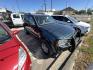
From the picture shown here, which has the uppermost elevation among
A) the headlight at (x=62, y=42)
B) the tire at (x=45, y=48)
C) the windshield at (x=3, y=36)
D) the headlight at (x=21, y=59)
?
the windshield at (x=3, y=36)

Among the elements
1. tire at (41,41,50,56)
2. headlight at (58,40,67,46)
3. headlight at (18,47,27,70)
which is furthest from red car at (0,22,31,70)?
tire at (41,41,50,56)

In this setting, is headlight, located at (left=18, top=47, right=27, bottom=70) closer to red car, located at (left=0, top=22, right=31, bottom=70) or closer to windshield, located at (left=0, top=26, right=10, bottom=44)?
red car, located at (left=0, top=22, right=31, bottom=70)

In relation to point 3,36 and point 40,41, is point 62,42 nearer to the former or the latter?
point 40,41

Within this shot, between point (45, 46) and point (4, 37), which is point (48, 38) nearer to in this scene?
→ point (45, 46)

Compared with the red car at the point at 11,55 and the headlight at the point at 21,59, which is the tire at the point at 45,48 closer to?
the red car at the point at 11,55

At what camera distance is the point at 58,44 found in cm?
566

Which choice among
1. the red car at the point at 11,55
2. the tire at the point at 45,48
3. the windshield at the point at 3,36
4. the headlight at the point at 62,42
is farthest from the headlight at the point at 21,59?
the tire at the point at 45,48

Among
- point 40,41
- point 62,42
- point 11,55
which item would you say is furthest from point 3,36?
point 40,41

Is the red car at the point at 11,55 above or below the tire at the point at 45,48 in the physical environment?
above

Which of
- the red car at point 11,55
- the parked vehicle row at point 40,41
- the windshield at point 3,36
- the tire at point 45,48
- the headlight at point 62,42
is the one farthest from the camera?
the tire at point 45,48

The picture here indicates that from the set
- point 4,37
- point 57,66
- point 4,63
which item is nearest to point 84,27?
point 57,66

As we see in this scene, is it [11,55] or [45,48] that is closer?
[11,55]

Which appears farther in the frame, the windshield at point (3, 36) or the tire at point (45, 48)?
the tire at point (45, 48)

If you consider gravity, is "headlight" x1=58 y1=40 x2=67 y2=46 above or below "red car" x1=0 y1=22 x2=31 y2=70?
below
